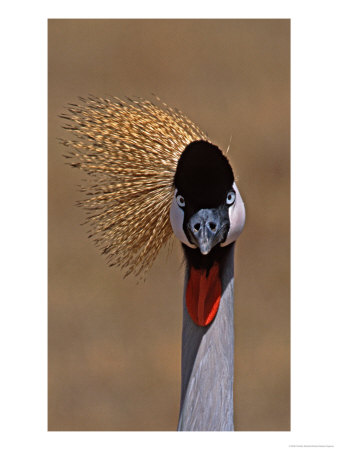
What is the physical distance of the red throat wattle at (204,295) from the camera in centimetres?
190

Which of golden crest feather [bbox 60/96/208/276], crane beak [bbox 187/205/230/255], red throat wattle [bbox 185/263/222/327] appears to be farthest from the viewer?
golden crest feather [bbox 60/96/208/276]

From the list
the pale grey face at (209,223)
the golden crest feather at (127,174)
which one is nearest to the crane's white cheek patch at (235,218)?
the pale grey face at (209,223)

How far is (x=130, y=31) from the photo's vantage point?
223 inches

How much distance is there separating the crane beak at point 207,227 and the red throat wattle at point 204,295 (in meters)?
0.15

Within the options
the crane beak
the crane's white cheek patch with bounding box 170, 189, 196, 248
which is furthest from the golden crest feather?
the crane beak

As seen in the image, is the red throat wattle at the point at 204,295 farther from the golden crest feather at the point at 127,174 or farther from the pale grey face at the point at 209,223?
the golden crest feather at the point at 127,174

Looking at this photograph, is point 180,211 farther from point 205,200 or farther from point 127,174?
point 127,174

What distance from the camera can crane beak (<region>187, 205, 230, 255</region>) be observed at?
1.72 meters

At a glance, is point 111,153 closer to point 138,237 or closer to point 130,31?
point 138,237

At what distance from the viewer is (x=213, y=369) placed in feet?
6.29

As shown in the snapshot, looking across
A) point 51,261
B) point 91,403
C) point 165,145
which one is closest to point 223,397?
point 165,145

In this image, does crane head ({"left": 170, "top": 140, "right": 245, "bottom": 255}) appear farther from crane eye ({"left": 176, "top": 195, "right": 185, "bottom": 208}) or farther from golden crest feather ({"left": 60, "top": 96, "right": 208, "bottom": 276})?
golden crest feather ({"left": 60, "top": 96, "right": 208, "bottom": 276})

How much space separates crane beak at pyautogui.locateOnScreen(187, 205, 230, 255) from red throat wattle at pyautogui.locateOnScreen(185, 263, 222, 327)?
149 millimetres

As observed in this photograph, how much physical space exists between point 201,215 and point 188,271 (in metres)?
0.24
